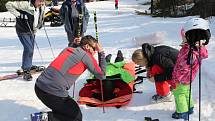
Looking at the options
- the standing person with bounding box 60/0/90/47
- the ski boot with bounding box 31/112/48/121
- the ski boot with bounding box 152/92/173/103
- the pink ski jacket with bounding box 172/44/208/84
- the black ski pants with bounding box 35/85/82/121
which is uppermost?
the standing person with bounding box 60/0/90/47

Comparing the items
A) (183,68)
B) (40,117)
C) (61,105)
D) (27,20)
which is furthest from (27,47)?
(183,68)

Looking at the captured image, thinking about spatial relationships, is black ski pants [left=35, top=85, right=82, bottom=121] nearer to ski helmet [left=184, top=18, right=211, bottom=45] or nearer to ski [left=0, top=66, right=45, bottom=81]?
ski helmet [left=184, top=18, right=211, bottom=45]

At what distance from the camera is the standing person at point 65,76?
5.20 m

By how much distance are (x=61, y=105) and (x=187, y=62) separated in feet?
6.16

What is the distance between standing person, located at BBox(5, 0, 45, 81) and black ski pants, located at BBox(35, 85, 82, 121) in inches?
135

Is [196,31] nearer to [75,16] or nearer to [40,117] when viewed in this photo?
[40,117]

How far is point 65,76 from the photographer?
5223mm

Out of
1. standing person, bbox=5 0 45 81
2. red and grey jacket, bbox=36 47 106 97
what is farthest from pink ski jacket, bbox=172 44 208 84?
standing person, bbox=5 0 45 81

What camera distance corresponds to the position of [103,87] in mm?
6762

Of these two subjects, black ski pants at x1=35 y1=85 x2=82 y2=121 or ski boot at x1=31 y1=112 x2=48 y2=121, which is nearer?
black ski pants at x1=35 y1=85 x2=82 y2=121

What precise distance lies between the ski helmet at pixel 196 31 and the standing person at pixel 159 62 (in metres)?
0.96

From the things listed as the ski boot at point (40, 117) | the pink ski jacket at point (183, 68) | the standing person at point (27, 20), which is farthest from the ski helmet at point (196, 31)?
the standing person at point (27, 20)

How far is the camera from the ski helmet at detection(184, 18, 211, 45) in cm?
527

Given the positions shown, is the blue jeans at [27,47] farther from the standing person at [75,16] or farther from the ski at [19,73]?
the standing person at [75,16]
